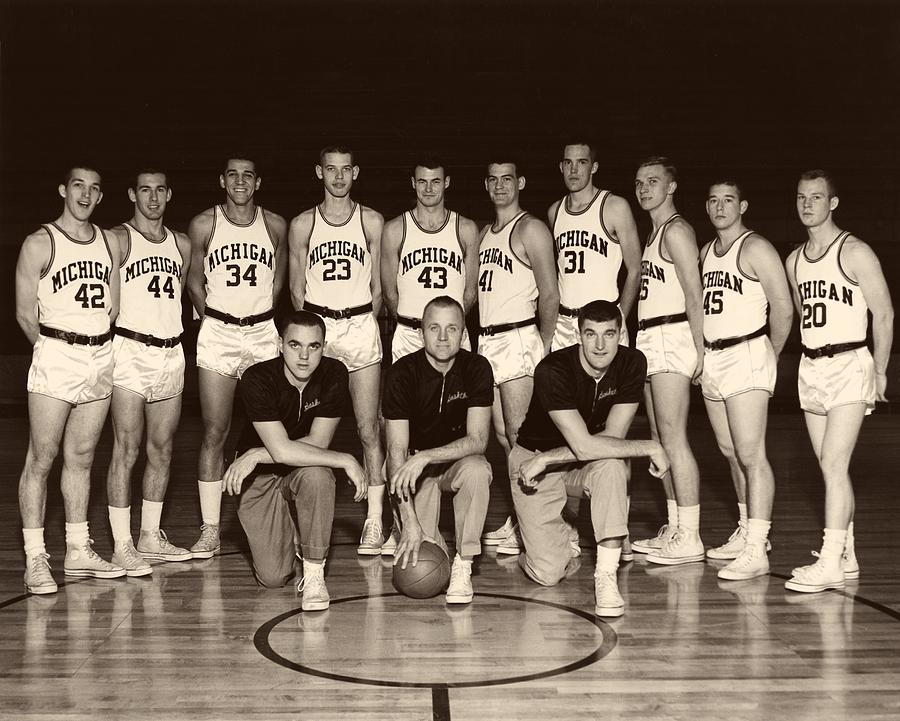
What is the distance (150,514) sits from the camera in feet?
15.9

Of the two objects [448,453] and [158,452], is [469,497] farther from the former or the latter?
[158,452]

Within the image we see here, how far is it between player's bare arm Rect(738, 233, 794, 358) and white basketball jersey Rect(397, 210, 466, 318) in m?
1.31

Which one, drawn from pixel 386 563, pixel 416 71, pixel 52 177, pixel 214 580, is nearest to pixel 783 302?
pixel 386 563

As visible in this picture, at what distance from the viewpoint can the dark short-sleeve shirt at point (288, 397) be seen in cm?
421

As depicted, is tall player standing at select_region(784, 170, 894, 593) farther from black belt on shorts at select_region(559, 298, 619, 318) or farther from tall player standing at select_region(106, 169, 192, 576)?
tall player standing at select_region(106, 169, 192, 576)

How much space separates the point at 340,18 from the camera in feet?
40.1

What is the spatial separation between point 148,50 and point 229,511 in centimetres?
776

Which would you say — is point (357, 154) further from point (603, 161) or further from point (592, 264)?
point (592, 264)

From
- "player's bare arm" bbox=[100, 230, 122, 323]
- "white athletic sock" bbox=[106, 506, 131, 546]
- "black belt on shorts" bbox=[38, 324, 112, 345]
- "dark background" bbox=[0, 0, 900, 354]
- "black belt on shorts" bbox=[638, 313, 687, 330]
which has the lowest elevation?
"white athletic sock" bbox=[106, 506, 131, 546]

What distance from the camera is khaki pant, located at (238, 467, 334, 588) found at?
4121 millimetres

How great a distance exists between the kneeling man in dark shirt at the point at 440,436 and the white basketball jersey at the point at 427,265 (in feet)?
2.03

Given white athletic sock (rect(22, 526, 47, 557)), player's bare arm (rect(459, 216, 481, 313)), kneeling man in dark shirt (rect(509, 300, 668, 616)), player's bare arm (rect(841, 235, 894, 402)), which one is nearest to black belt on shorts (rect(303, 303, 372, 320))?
player's bare arm (rect(459, 216, 481, 313))

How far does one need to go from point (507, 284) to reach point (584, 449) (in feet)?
3.91

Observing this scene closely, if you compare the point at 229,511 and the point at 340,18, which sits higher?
the point at 340,18
